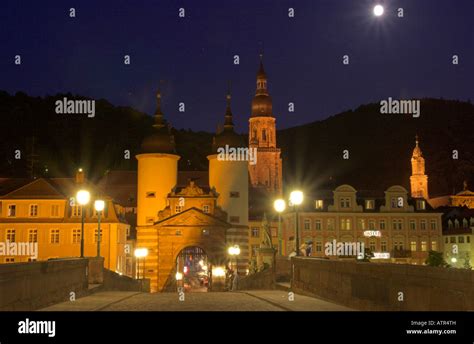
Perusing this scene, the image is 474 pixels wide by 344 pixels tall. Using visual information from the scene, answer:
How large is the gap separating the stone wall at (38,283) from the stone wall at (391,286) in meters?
8.97

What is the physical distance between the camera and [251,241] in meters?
99.9

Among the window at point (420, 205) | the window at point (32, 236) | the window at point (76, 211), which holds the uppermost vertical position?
the window at point (420, 205)

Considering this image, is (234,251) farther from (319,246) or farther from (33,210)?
(319,246)

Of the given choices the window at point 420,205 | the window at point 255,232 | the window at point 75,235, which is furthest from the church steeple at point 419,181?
the window at point 75,235

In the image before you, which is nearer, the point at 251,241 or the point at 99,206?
the point at 99,206

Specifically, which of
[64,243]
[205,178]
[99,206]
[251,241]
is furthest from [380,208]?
[99,206]

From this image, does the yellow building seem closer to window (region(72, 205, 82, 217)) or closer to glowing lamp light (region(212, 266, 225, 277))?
window (region(72, 205, 82, 217))

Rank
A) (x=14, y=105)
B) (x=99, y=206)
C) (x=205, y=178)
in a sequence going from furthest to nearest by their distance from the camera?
(x=14, y=105) → (x=205, y=178) → (x=99, y=206)

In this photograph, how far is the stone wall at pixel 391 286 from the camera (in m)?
15.3

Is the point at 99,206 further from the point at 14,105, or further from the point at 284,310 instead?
the point at 14,105

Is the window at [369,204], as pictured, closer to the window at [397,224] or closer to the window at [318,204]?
the window at [397,224]

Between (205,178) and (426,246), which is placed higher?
(205,178)

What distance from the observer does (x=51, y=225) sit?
7494 cm
